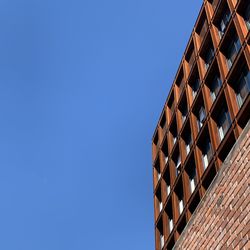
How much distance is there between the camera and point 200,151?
2125cm

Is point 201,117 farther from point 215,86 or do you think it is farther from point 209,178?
point 209,178

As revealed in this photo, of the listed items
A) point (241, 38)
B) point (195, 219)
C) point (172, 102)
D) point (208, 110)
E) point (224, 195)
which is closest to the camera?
point (224, 195)

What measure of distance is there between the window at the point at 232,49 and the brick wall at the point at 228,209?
10.4m

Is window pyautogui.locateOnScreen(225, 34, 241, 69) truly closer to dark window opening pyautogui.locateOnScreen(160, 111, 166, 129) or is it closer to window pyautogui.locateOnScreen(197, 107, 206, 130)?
window pyautogui.locateOnScreen(197, 107, 206, 130)

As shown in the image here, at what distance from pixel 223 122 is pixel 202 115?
2.95 m

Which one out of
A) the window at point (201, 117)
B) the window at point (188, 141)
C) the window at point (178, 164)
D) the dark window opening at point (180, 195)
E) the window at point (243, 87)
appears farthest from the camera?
the window at point (178, 164)

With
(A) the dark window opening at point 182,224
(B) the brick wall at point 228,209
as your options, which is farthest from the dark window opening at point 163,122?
(B) the brick wall at point 228,209

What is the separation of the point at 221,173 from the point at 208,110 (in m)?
10.3

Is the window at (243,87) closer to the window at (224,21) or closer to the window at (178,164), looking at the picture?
the window at (224,21)

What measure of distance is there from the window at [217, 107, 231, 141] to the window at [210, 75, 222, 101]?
128 centimetres

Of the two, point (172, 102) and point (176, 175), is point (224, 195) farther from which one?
point (172, 102)

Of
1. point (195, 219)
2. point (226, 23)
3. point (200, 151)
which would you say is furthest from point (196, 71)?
point (195, 219)

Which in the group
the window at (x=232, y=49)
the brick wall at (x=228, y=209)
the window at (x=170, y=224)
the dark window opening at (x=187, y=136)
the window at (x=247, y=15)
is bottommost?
the brick wall at (x=228, y=209)

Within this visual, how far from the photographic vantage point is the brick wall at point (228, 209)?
29.5ft
